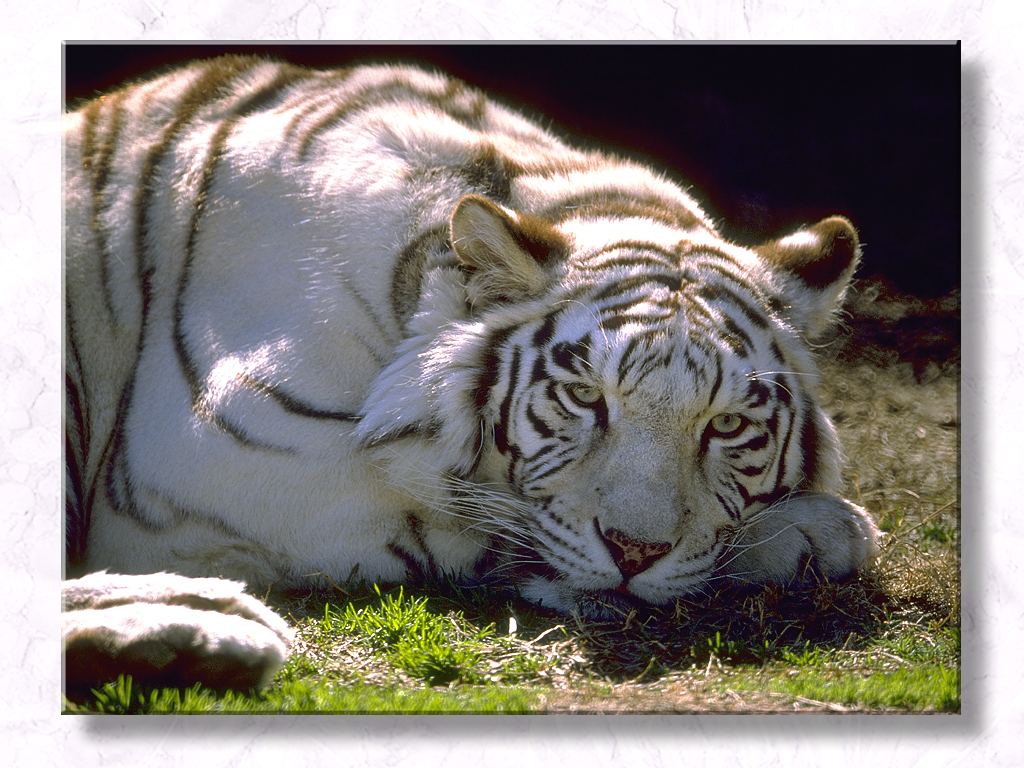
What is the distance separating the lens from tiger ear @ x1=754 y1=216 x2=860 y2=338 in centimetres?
240

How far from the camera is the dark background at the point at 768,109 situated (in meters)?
2.39

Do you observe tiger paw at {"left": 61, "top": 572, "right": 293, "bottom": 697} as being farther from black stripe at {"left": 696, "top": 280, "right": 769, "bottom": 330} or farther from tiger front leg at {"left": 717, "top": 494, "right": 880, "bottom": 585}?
black stripe at {"left": 696, "top": 280, "right": 769, "bottom": 330}

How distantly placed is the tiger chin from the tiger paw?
13 millimetres

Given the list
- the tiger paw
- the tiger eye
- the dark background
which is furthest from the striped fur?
the tiger paw

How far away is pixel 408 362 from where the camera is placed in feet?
7.72

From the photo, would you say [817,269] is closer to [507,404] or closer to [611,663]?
[507,404]

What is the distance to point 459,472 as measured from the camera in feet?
7.80

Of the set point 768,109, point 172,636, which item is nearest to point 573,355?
point 768,109

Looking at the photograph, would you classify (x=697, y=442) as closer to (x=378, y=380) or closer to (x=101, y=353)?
(x=378, y=380)

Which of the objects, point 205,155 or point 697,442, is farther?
point 205,155

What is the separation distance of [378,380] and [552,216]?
0.56 m

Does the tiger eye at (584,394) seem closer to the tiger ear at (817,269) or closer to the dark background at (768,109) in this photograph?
the tiger ear at (817,269)

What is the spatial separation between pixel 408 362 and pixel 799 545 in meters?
0.94
